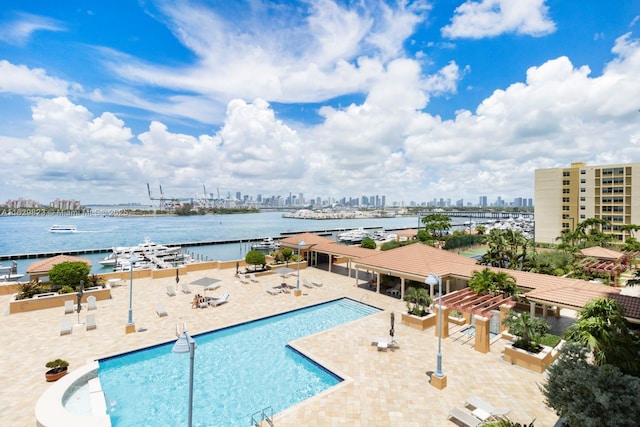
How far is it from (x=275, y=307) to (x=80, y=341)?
9.82 m

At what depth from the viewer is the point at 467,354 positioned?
12.9 meters

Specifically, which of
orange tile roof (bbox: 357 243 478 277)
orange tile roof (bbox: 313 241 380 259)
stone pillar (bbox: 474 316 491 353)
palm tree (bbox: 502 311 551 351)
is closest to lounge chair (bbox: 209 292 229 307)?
orange tile roof (bbox: 357 243 478 277)

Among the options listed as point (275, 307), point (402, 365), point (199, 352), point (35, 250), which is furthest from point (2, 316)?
point (35, 250)

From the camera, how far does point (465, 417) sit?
8.38 metres

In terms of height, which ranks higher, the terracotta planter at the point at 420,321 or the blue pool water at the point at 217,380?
the terracotta planter at the point at 420,321

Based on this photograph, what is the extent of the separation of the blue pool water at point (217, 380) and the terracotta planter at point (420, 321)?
526cm

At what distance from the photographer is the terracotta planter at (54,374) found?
10438 mm

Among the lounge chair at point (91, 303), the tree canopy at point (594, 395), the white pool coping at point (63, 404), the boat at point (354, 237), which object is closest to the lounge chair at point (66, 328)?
the lounge chair at point (91, 303)

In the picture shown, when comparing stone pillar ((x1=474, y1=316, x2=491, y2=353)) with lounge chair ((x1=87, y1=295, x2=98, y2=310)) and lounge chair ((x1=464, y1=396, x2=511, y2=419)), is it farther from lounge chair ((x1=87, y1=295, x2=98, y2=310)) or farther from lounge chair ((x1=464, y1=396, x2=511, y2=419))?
lounge chair ((x1=87, y1=295, x2=98, y2=310))

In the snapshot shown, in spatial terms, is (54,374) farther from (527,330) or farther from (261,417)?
(527,330)

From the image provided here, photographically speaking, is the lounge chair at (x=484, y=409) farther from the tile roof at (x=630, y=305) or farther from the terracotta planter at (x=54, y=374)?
the terracotta planter at (x=54, y=374)

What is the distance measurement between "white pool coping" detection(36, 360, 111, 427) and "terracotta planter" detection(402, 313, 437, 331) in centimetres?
1316

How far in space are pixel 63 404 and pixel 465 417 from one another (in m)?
12.0

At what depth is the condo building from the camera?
157ft
